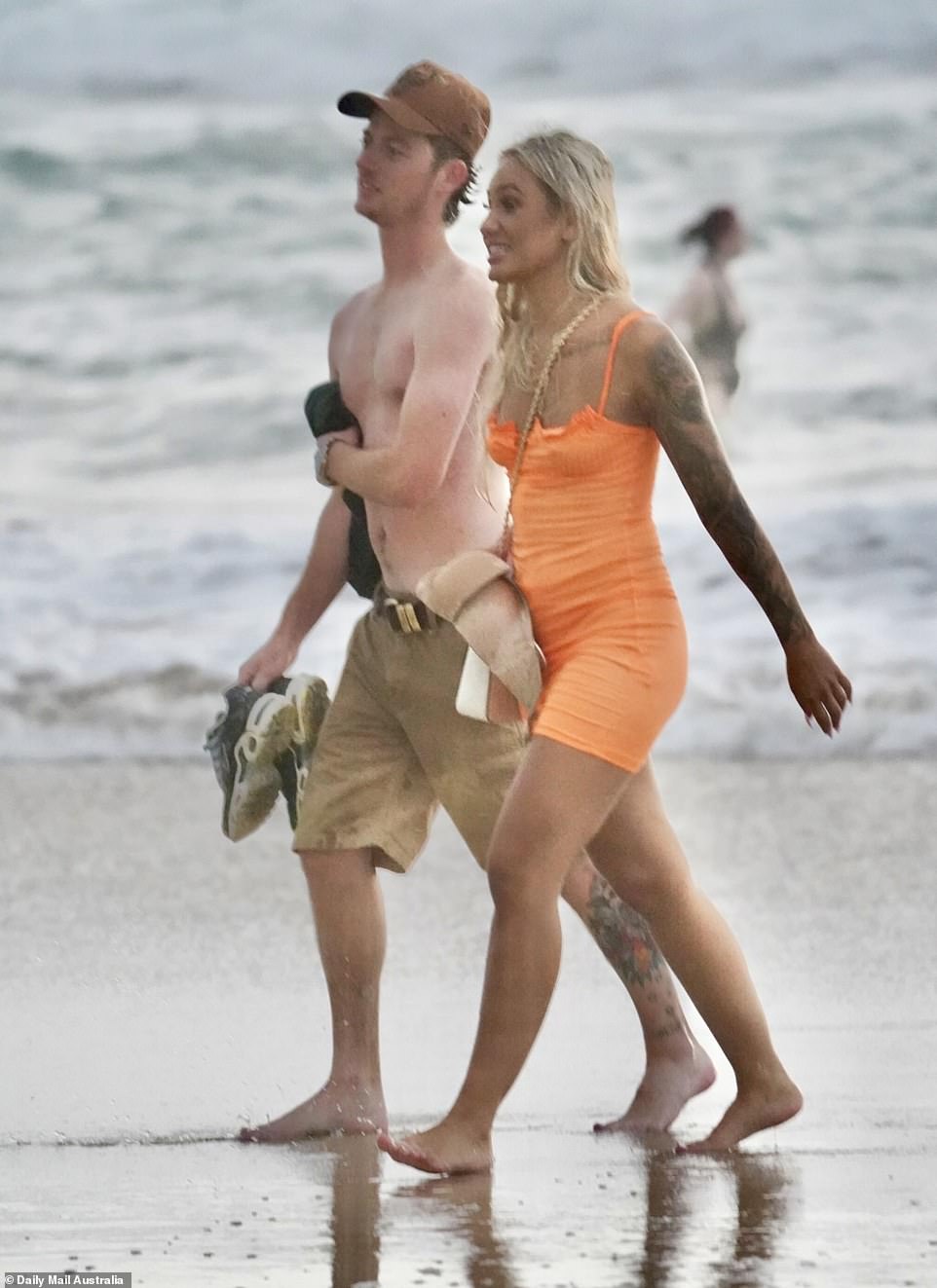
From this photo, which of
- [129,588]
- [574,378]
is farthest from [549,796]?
[129,588]

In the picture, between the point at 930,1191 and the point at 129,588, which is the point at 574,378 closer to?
the point at 930,1191

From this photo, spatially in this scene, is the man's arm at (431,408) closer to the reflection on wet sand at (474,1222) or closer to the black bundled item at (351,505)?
the black bundled item at (351,505)

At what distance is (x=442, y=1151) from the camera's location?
3365 mm

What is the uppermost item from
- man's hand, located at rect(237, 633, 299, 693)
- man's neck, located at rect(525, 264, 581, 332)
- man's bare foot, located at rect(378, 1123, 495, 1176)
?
man's neck, located at rect(525, 264, 581, 332)

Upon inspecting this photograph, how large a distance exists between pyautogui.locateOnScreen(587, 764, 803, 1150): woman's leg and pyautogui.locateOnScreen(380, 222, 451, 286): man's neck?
0.94 metres

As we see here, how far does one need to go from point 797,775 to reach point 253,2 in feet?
39.3

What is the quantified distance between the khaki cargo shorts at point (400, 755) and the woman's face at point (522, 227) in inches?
24.6

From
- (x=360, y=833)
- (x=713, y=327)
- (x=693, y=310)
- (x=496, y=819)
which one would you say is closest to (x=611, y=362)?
(x=496, y=819)

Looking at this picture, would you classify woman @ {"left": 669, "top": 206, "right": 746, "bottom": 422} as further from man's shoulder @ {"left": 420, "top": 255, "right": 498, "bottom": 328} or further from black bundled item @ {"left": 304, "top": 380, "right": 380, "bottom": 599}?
man's shoulder @ {"left": 420, "top": 255, "right": 498, "bottom": 328}

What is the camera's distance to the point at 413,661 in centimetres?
392

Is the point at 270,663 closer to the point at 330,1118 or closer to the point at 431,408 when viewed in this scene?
the point at 431,408

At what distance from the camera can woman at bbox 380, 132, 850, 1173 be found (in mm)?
3396

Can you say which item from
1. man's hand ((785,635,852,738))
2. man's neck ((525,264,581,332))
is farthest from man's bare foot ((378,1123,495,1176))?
man's neck ((525,264,581,332))

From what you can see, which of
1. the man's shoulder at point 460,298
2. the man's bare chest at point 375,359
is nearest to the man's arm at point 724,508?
the man's shoulder at point 460,298
